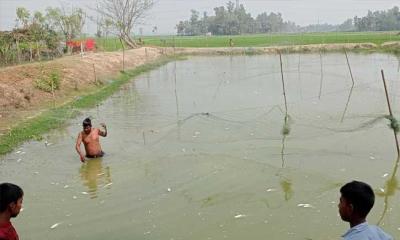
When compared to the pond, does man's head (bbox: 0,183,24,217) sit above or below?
above

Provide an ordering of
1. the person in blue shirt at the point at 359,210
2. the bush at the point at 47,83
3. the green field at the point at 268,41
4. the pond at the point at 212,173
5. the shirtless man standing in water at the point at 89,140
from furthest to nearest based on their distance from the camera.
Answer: the green field at the point at 268,41 → the bush at the point at 47,83 → the shirtless man standing in water at the point at 89,140 → the pond at the point at 212,173 → the person in blue shirt at the point at 359,210

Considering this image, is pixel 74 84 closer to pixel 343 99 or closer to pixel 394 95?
pixel 343 99

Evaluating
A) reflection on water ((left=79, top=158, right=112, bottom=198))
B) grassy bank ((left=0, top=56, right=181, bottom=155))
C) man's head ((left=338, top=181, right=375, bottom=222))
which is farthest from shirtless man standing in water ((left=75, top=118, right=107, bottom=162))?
man's head ((left=338, top=181, right=375, bottom=222))

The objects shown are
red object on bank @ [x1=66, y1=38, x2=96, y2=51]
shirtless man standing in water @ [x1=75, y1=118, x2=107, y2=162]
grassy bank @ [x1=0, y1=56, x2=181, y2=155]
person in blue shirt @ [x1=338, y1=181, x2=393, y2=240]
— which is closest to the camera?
person in blue shirt @ [x1=338, y1=181, x2=393, y2=240]

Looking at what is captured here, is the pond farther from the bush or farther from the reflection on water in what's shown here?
the bush

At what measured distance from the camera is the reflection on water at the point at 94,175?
7.92 meters

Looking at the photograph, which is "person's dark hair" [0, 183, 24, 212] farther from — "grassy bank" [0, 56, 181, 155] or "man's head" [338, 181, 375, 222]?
"grassy bank" [0, 56, 181, 155]

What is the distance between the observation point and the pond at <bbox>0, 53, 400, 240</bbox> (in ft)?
20.5

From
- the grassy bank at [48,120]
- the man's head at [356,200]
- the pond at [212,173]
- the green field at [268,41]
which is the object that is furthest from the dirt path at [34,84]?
the green field at [268,41]

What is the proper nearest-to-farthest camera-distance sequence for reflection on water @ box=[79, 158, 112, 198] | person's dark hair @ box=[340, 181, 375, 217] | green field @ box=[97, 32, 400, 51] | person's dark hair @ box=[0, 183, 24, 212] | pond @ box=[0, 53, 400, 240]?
1. person's dark hair @ box=[340, 181, 375, 217]
2. person's dark hair @ box=[0, 183, 24, 212]
3. pond @ box=[0, 53, 400, 240]
4. reflection on water @ box=[79, 158, 112, 198]
5. green field @ box=[97, 32, 400, 51]

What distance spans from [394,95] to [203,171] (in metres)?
9.46

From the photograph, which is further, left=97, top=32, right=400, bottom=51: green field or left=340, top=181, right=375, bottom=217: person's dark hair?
left=97, top=32, right=400, bottom=51: green field

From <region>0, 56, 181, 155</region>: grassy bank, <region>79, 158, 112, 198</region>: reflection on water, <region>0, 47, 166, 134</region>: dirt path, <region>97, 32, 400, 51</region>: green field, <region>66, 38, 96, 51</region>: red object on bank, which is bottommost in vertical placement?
<region>79, 158, 112, 198</region>: reflection on water

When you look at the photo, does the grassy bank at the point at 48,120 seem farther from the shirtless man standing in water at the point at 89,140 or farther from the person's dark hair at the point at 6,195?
the person's dark hair at the point at 6,195
